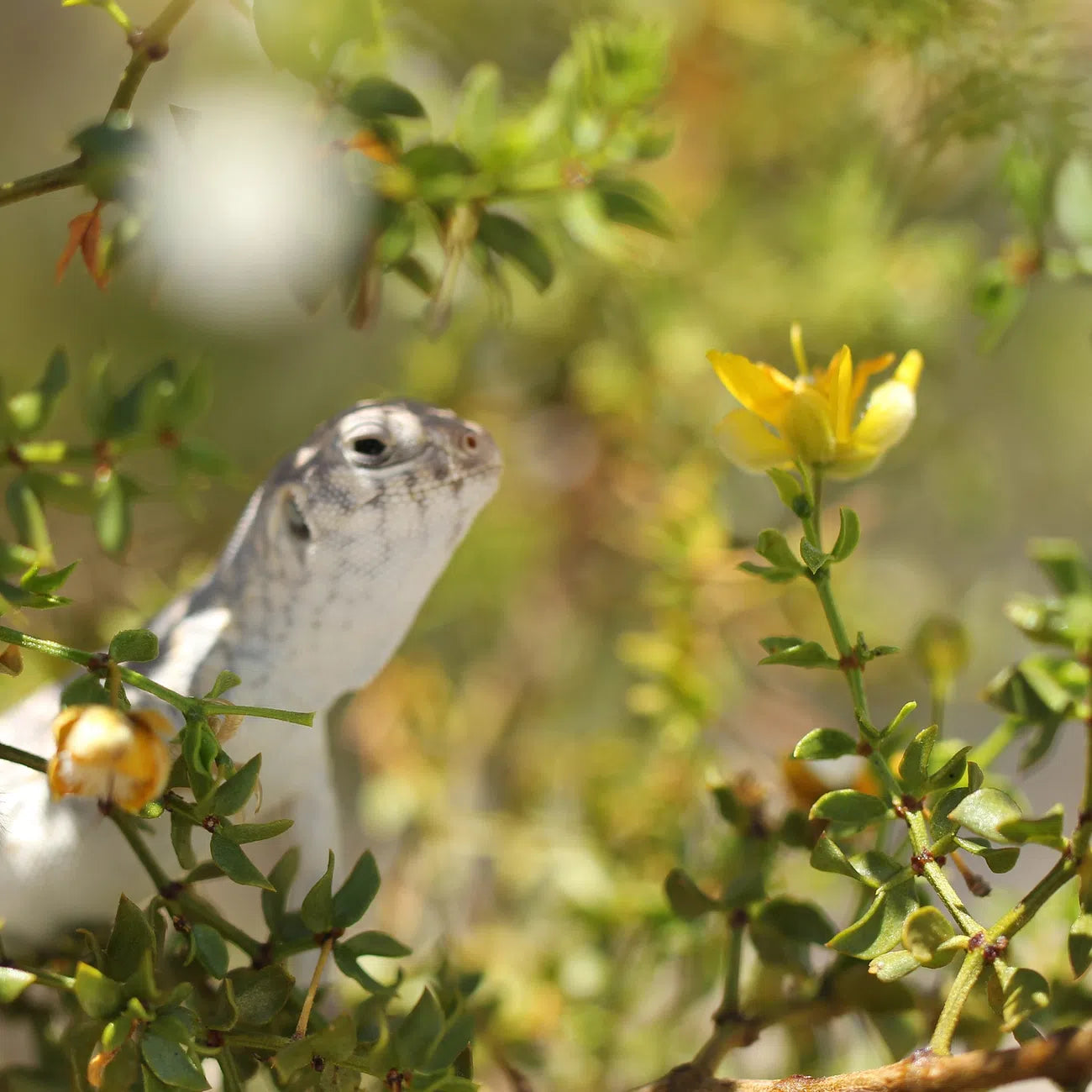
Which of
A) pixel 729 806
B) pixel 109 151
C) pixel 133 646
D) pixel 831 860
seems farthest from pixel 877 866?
pixel 109 151

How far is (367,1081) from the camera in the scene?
17.0 inches

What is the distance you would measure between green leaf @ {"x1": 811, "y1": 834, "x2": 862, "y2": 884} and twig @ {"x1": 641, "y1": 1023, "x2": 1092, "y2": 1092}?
0.05m

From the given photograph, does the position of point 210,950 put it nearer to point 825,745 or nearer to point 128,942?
point 128,942

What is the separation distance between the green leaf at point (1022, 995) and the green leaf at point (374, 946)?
0.17 m

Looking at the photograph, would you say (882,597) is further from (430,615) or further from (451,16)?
(451,16)

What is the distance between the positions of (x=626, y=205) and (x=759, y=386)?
0.14m

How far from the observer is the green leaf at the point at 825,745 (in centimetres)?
34

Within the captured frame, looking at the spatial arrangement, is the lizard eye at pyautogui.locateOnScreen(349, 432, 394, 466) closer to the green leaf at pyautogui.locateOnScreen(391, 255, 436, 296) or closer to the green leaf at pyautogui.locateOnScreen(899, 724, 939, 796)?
the green leaf at pyautogui.locateOnScreen(391, 255, 436, 296)

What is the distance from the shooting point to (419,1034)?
0.35m

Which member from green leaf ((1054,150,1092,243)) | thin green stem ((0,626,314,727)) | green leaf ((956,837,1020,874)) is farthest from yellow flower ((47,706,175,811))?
green leaf ((1054,150,1092,243))

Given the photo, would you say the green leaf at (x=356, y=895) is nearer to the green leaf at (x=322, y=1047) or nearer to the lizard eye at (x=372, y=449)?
the green leaf at (x=322, y=1047)

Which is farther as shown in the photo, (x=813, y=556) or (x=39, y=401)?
(x=39, y=401)

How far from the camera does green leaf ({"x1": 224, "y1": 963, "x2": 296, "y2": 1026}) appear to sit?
0.35 meters

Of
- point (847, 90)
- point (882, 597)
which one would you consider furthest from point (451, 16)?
point (882, 597)
